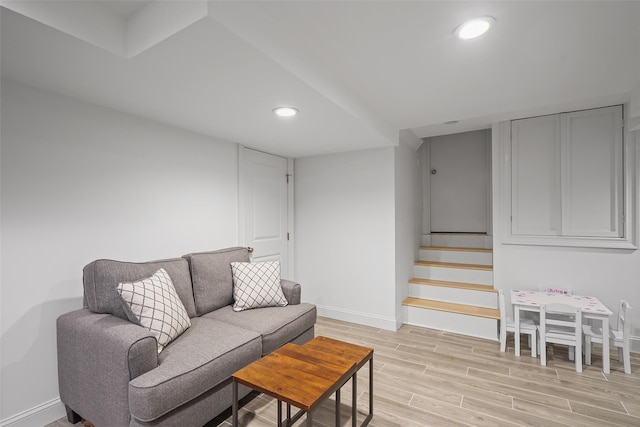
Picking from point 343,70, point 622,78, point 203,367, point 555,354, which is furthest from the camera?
point 555,354

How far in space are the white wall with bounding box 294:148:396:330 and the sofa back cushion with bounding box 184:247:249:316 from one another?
147 cm

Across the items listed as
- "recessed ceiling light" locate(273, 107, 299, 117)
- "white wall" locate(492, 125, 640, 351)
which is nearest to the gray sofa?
"recessed ceiling light" locate(273, 107, 299, 117)

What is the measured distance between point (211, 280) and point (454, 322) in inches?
104

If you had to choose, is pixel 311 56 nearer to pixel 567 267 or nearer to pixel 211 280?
pixel 211 280

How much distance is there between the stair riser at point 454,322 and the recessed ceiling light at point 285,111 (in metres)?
2.65

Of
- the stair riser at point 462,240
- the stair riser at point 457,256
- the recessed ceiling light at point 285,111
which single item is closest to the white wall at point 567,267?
the stair riser at point 457,256

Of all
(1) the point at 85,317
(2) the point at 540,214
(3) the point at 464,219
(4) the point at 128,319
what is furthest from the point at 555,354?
(1) the point at 85,317

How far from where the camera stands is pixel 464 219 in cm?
454

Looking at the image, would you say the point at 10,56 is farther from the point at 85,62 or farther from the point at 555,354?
the point at 555,354

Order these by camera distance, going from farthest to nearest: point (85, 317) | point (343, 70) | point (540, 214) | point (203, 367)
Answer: point (540, 214) < point (343, 70) < point (85, 317) < point (203, 367)

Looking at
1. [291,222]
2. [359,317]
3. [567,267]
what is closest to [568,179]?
[567,267]

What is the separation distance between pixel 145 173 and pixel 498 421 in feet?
10.1

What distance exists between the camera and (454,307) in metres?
3.46

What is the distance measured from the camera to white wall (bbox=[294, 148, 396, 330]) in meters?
3.49
